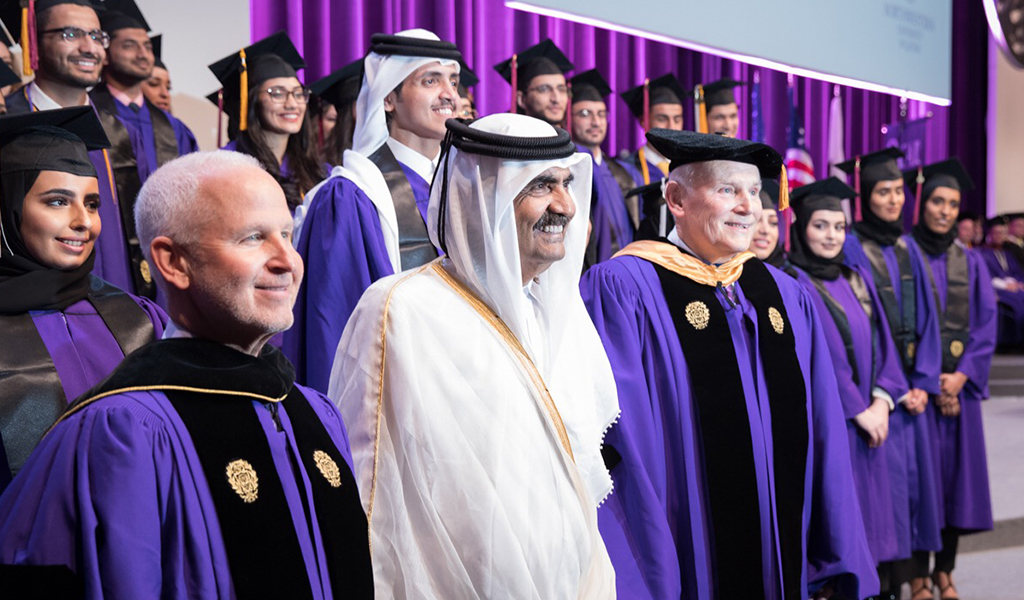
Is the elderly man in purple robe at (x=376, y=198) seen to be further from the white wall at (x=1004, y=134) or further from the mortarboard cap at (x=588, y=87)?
the white wall at (x=1004, y=134)

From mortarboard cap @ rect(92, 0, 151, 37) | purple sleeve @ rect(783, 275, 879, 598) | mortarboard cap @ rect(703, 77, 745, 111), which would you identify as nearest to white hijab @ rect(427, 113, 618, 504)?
purple sleeve @ rect(783, 275, 879, 598)

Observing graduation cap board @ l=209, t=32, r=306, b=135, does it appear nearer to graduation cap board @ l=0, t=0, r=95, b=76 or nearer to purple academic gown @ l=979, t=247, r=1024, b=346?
graduation cap board @ l=0, t=0, r=95, b=76

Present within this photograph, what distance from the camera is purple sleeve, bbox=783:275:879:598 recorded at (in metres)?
3.51

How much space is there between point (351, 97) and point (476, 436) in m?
2.77

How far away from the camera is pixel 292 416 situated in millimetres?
1930

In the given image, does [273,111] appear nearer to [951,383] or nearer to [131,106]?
[131,106]

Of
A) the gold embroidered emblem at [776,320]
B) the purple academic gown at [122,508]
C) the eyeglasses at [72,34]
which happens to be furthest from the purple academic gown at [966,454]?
the purple academic gown at [122,508]

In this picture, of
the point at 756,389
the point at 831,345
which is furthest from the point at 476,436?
the point at 831,345

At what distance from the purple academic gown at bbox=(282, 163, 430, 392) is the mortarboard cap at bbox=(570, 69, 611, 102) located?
10.1 feet

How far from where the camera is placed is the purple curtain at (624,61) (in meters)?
6.94

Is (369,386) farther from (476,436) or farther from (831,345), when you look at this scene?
(831,345)

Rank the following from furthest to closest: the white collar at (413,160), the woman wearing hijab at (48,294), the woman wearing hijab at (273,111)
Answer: the woman wearing hijab at (273,111) → the white collar at (413,160) → the woman wearing hijab at (48,294)

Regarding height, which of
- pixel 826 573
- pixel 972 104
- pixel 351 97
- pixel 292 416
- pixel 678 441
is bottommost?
pixel 826 573

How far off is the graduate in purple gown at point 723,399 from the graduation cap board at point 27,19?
97.1 inches
